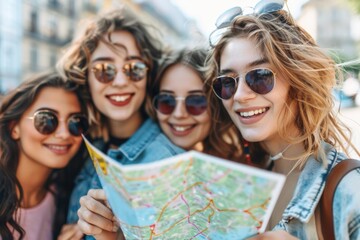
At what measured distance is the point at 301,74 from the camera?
64.9 inches

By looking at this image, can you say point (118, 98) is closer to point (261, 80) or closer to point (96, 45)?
point (96, 45)

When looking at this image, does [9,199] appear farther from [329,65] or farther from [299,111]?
[329,65]

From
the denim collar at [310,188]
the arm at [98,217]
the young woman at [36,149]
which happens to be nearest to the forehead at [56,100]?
the young woman at [36,149]

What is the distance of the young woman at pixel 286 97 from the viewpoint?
1613 millimetres

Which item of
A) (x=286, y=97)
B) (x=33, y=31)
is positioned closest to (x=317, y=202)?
(x=286, y=97)

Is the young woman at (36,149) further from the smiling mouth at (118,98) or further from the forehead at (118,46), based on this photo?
the forehead at (118,46)

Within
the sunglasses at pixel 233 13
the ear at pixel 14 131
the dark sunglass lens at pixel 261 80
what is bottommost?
the ear at pixel 14 131

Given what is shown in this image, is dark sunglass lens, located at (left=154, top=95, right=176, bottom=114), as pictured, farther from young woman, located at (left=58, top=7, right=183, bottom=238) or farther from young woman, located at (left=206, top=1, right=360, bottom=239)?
young woman, located at (left=206, top=1, right=360, bottom=239)

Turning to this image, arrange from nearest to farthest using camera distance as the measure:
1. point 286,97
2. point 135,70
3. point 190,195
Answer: point 190,195, point 286,97, point 135,70

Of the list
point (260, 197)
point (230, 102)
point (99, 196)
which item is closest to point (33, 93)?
A: point (99, 196)

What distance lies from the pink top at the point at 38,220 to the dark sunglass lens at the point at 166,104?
1.04 meters

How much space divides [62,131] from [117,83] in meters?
0.54

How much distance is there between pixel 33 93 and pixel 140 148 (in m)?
0.83

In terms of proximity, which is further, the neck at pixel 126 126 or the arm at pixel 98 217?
the neck at pixel 126 126
